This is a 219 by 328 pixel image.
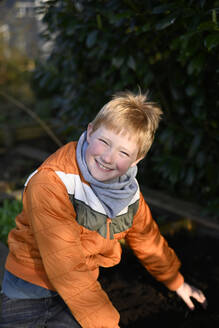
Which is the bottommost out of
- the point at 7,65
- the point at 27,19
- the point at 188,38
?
the point at 7,65

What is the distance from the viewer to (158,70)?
2766 mm

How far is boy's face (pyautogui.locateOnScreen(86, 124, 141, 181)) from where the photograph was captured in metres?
1.57

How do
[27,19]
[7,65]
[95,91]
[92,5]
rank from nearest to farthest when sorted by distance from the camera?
[92,5] < [95,91] < [7,65] < [27,19]

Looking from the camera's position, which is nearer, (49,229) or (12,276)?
(49,229)

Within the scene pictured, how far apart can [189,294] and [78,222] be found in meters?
0.82

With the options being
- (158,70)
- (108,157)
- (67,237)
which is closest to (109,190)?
(108,157)

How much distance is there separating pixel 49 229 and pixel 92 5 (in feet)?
5.94

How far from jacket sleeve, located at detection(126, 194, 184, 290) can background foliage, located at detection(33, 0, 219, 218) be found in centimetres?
77

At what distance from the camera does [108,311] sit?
1.50 metres

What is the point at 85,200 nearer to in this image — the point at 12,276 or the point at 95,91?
the point at 12,276

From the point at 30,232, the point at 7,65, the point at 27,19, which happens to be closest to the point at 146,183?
the point at 30,232

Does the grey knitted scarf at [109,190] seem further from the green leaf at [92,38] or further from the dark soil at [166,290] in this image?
the green leaf at [92,38]

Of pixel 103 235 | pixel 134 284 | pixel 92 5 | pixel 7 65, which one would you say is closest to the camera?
pixel 103 235

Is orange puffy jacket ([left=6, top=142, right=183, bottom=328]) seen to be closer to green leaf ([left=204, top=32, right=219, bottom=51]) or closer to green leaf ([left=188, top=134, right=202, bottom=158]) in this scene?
green leaf ([left=204, top=32, right=219, bottom=51])
